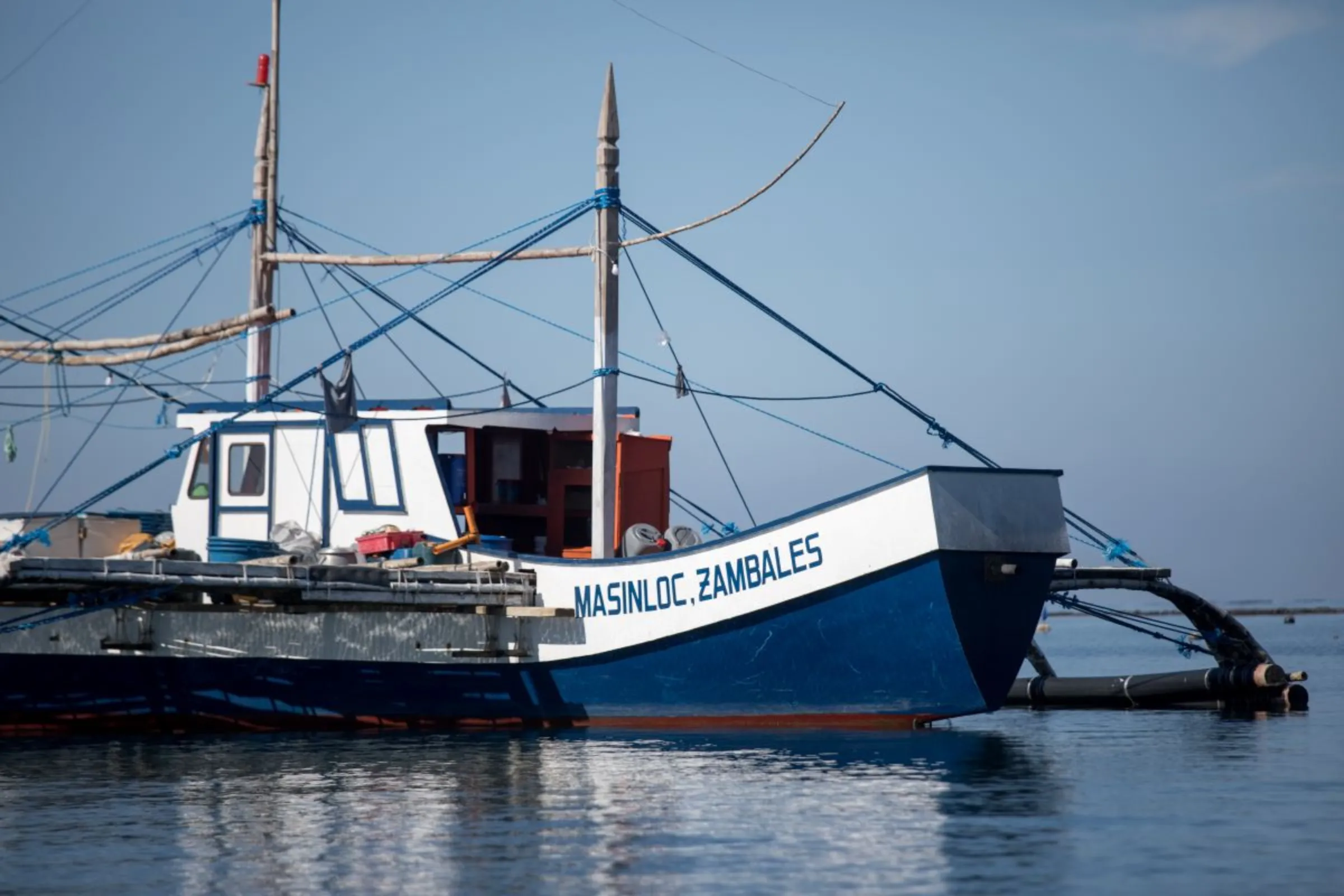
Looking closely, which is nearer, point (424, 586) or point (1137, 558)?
point (424, 586)

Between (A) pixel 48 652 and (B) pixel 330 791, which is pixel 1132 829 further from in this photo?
(A) pixel 48 652

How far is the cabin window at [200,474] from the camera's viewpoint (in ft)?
85.5

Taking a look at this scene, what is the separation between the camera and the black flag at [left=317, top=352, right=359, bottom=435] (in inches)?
972

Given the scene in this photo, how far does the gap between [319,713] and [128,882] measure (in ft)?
36.1

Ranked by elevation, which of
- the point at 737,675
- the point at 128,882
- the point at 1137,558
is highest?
the point at 1137,558

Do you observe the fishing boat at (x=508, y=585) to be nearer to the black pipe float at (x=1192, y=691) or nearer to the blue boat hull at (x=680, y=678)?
the blue boat hull at (x=680, y=678)

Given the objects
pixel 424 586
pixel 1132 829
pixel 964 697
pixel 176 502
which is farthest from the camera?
pixel 176 502

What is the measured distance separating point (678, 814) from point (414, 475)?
412 inches

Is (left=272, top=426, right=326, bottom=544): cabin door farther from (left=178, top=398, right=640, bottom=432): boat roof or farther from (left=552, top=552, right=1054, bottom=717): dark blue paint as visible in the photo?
(left=552, top=552, right=1054, bottom=717): dark blue paint

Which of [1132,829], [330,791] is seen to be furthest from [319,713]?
[1132,829]

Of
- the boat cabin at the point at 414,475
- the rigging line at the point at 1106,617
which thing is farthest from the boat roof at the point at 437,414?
the rigging line at the point at 1106,617

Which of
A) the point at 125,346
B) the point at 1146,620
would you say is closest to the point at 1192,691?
the point at 1146,620

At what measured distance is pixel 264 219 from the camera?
29.2 metres

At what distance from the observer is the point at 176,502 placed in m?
26.1
